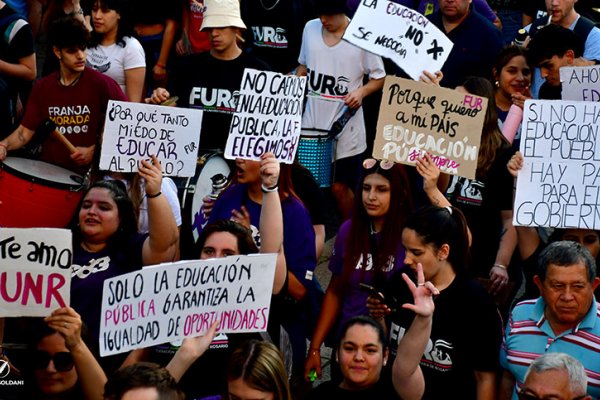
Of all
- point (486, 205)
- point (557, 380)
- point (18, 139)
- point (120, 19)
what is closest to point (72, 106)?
point (18, 139)

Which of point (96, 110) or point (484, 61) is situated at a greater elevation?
point (484, 61)

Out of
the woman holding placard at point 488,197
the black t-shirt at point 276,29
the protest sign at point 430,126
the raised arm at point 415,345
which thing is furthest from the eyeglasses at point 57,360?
the black t-shirt at point 276,29

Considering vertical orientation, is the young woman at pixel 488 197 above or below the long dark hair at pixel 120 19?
below

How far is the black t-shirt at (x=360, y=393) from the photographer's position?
5707 mm

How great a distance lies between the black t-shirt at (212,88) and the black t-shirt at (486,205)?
1682 millimetres

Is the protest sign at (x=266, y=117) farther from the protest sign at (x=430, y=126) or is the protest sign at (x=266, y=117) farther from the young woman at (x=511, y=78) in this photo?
the young woman at (x=511, y=78)

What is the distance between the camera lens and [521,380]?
5.77m

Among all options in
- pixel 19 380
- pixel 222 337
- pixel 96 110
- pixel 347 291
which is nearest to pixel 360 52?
pixel 96 110

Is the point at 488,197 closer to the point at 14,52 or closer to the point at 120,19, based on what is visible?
the point at 120,19

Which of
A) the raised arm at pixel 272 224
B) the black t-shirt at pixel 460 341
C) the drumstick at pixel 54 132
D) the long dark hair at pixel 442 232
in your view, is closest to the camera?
the black t-shirt at pixel 460 341

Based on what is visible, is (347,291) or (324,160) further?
(324,160)

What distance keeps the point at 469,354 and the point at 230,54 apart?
11.2ft

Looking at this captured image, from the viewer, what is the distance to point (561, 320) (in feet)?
18.8

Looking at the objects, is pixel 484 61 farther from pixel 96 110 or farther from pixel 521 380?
pixel 521 380
